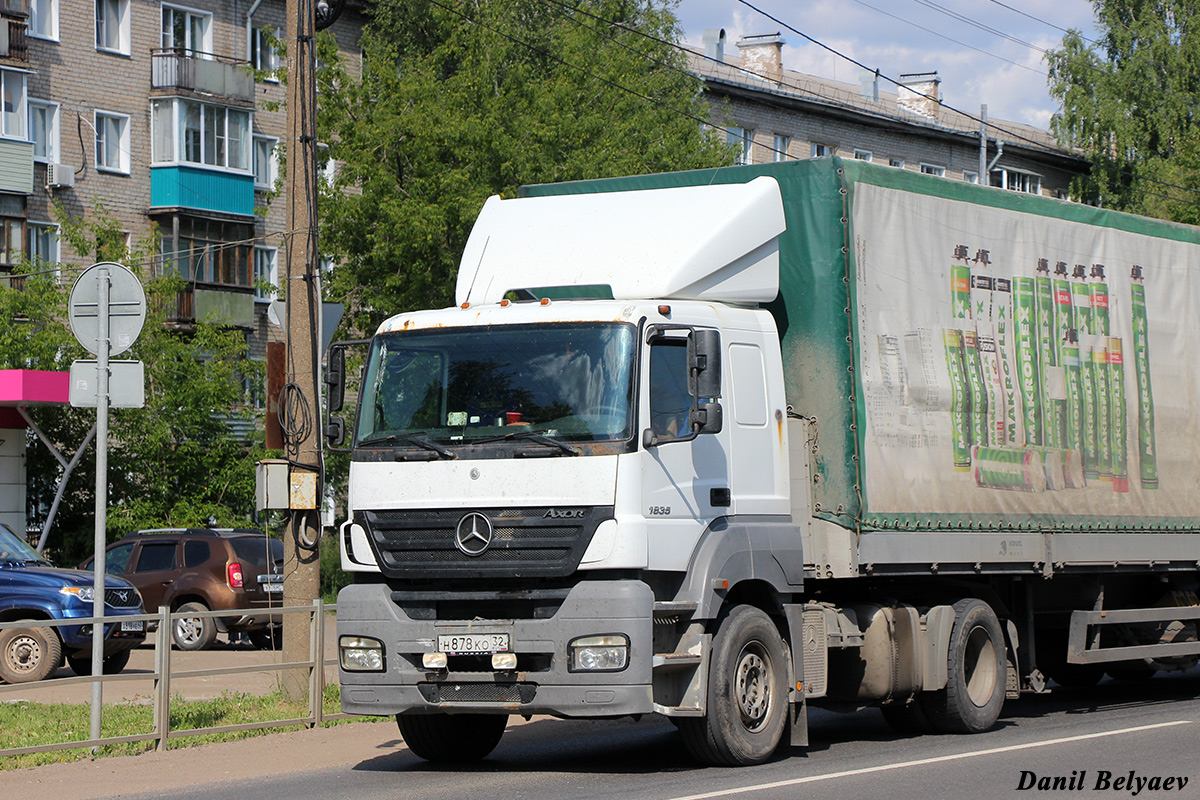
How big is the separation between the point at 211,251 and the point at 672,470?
3385 centimetres

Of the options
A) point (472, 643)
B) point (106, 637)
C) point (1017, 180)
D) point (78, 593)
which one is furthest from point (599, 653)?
point (1017, 180)

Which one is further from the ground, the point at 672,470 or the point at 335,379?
the point at 335,379

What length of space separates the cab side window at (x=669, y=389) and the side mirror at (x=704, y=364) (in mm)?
138

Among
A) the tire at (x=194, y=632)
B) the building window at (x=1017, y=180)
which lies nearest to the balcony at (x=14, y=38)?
the tire at (x=194, y=632)

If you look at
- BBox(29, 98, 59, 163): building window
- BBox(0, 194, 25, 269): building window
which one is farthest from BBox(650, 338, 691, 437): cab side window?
BBox(29, 98, 59, 163): building window

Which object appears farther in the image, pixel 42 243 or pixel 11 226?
pixel 42 243

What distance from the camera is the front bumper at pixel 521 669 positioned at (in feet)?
31.1

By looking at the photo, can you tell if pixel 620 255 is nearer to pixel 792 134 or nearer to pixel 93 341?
pixel 93 341

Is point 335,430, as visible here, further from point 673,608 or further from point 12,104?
point 12,104

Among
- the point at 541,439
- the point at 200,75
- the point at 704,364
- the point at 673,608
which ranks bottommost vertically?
the point at 673,608

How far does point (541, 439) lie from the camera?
31.9ft

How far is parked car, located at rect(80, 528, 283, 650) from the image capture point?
2283cm

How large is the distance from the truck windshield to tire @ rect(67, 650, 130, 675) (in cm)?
959

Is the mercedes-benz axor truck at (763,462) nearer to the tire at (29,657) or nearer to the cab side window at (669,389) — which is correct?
the cab side window at (669,389)
